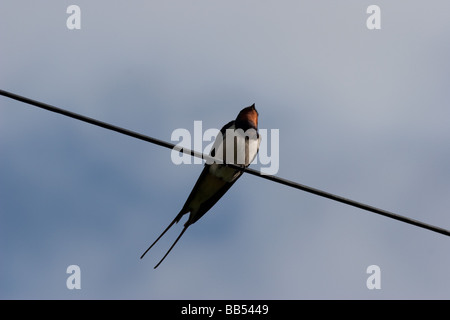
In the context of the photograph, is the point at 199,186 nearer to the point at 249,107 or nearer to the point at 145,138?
the point at 249,107

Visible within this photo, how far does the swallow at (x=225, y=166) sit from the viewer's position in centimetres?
642

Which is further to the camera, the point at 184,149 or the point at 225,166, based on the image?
the point at 225,166

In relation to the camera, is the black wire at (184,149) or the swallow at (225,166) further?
the swallow at (225,166)

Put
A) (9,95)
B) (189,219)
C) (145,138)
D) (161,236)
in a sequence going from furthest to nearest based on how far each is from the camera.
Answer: (189,219) < (161,236) < (145,138) < (9,95)

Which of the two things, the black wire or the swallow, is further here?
the swallow

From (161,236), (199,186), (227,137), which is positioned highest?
(227,137)

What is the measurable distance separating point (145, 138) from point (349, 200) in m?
1.14

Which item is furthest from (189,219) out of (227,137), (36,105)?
(36,105)

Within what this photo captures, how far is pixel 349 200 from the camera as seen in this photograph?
144 inches

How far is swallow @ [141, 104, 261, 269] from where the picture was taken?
642cm

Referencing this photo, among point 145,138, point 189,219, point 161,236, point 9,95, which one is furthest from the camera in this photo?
point 189,219

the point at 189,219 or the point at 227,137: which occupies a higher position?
the point at 227,137

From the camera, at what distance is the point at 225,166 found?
6387 mm

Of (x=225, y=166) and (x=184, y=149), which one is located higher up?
(x=225, y=166)
